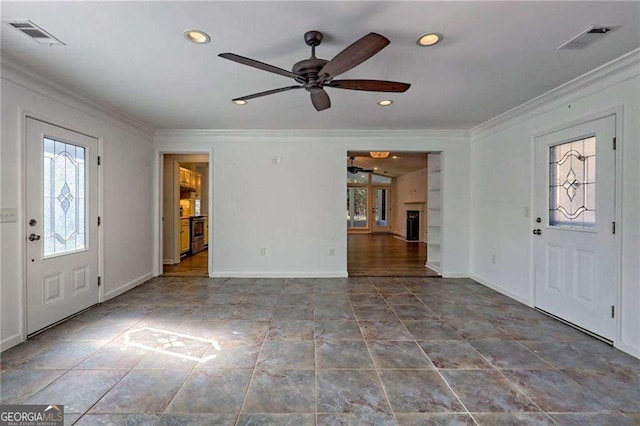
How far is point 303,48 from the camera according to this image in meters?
2.33

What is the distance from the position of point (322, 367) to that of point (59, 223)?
3.05 m

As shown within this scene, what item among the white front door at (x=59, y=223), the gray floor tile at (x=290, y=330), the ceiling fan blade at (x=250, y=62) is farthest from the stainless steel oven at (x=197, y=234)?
the ceiling fan blade at (x=250, y=62)

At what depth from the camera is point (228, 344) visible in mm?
2588

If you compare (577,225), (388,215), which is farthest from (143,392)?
(388,215)

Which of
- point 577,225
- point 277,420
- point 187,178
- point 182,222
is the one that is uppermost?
point 187,178

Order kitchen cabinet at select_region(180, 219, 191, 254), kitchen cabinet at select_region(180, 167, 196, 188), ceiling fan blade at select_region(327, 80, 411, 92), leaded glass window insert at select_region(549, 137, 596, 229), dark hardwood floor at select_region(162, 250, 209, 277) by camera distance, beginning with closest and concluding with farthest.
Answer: ceiling fan blade at select_region(327, 80, 411, 92) < leaded glass window insert at select_region(549, 137, 596, 229) < dark hardwood floor at select_region(162, 250, 209, 277) < kitchen cabinet at select_region(180, 219, 191, 254) < kitchen cabinet at select_region(180, 167, 196, 188)

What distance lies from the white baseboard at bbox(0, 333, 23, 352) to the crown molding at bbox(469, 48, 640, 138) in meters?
5.61

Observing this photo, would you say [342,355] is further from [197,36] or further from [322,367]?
[197,36]

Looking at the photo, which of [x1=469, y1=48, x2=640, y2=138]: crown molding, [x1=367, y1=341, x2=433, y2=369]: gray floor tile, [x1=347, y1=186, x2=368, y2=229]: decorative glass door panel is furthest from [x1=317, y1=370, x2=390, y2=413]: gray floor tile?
[x1=347, y1=186, x2=368, y2=229]: decorative glass door panel

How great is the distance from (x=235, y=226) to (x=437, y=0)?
414 centimetres

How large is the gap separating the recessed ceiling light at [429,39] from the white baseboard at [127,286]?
4.45 meters

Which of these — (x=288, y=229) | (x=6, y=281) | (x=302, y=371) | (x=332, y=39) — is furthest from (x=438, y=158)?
(x=6, y=281)

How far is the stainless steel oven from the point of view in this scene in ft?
23.4

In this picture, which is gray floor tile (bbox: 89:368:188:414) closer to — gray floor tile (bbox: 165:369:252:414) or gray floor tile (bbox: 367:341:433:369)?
gray floor tile (bbox: 165:369:252:414)
